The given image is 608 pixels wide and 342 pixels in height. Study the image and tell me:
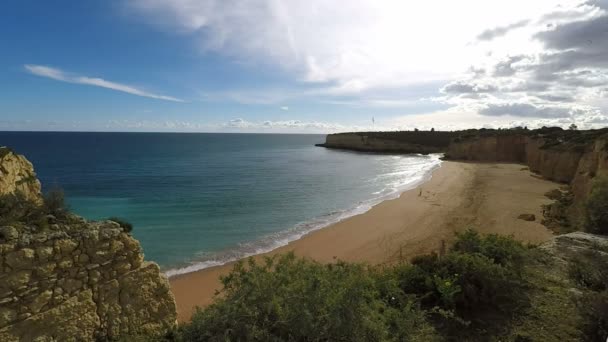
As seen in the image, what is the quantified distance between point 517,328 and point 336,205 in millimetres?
18989

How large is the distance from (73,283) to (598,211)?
14.9 meters

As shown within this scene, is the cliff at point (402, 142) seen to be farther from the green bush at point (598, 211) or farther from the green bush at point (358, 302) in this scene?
the green bush at point (358, 302)

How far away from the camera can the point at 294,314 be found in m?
5.11

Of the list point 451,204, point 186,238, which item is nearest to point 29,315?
point 186,238

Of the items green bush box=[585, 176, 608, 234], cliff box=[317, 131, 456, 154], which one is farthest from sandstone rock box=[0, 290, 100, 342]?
cliff box=[317, 131, 456, 154]

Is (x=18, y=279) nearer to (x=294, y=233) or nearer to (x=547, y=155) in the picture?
(x=294, y=233)

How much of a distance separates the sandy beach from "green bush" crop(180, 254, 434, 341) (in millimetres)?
4815

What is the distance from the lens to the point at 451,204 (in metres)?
23.5

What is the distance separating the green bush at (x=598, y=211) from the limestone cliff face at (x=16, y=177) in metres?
16.2

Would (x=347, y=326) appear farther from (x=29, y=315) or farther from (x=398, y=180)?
(x=398, y=180)

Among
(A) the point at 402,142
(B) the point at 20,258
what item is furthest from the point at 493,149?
(B) the point at 20,258

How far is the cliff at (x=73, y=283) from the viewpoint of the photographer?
5047mm

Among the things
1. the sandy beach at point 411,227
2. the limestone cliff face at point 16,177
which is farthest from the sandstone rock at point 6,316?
the sandy beach at point 411,227

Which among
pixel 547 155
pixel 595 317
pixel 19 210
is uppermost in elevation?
pixel 547 155
